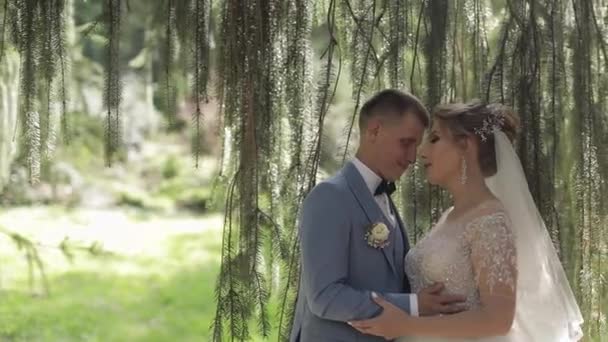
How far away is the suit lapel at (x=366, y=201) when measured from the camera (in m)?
2.26

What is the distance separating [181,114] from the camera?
12.4m

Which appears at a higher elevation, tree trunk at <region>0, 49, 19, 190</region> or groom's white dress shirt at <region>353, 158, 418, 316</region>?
tree trunk at <region>0, 49, 19, 190</region>

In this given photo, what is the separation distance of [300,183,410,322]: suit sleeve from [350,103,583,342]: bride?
0.13 ft

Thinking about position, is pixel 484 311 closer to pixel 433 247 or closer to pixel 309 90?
pixel 433 247

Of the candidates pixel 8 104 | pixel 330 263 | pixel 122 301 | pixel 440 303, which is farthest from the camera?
pixel 122 301

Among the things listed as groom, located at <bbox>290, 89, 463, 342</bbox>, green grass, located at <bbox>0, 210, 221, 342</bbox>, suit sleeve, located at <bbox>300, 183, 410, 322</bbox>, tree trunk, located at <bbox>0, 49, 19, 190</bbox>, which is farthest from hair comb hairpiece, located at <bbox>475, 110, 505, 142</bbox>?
green grass, located at <bbox>0, 210, 221, 342</bbox>

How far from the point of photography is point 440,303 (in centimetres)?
226

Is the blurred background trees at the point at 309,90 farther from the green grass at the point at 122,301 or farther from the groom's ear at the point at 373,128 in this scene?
the green grass at the point at 122,301

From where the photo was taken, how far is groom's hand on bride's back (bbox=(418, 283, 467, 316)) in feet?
7.39

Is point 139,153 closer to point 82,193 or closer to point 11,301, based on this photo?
point 82,193

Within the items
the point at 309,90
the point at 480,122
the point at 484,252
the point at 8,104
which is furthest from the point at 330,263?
the point at 8,104

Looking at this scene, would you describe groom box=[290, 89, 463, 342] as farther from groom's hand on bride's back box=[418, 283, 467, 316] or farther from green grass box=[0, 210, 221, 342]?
green grass box=[0, 210, 221, 342]

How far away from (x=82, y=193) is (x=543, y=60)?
363 inches

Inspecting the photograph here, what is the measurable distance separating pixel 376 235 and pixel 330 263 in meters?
0.14
